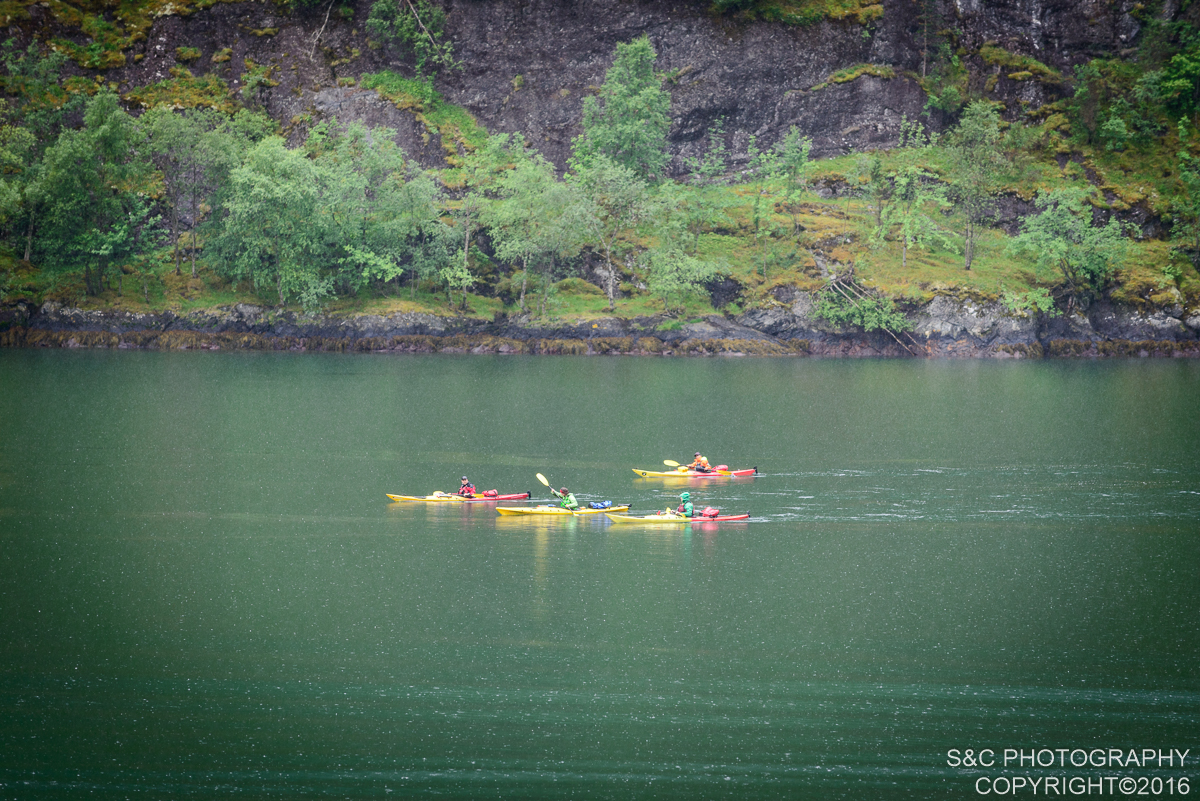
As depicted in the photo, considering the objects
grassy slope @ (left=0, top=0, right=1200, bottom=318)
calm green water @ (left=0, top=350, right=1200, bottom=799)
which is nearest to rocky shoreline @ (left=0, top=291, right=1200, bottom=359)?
grassy slope @ (left=0, top=0, right=1200, bottom=318)

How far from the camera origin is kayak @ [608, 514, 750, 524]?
32.8 m

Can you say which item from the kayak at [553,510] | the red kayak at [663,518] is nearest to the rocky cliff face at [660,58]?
the kayak at [553,510]

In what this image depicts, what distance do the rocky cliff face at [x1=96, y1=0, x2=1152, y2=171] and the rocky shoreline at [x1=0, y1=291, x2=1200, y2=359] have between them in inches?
1013

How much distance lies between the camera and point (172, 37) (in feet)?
358

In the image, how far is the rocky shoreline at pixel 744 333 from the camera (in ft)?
297

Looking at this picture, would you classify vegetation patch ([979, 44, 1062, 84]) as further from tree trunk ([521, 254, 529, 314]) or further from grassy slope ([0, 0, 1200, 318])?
tree trunk ([521, 254, 529, 314])

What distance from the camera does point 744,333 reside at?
93250 mm

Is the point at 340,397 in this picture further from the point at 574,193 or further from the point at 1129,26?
the point at 1129,26

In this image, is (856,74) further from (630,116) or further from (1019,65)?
(630,116)

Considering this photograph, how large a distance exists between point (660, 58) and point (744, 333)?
39742 millimetres

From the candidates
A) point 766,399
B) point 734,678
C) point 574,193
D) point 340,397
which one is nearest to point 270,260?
point 574,193

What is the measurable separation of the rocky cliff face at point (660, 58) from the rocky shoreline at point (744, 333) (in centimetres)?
2574

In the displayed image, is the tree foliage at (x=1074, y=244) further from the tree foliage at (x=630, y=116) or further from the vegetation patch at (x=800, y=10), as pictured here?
the tree foliage at (x=630, y=116)

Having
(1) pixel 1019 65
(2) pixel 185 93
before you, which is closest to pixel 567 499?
(2) pixel 185 93
